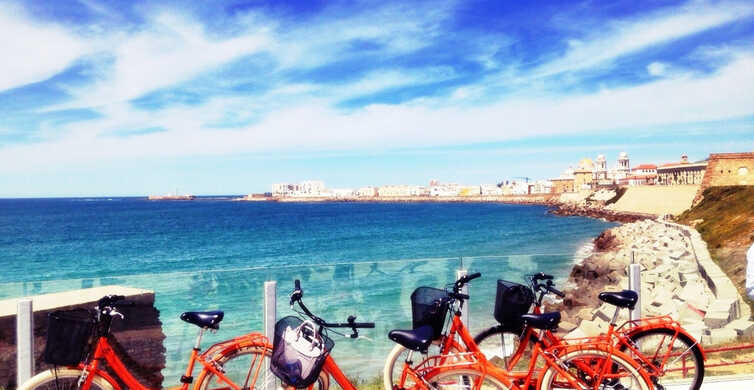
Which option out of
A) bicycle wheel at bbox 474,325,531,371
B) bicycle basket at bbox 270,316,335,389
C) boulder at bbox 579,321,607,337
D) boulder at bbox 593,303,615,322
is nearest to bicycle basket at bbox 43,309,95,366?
bicycle basket at bbox 270,316,335,389

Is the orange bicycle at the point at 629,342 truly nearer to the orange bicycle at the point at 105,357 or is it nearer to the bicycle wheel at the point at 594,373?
the bicycle wheel at the point at 594,373

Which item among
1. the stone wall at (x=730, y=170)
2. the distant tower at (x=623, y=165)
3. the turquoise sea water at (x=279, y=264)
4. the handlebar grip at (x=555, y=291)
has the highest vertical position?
the distant tower at (x=623, y=165)

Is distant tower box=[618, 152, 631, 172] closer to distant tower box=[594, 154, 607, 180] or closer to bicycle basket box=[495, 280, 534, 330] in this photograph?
distant tower box=[594, 154, 607, 180]

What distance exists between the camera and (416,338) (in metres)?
3.22

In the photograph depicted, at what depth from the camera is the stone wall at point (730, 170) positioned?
46.0 m

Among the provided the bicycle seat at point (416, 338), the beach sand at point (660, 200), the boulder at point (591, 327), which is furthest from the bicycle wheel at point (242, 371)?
the beach sand at point (660, 200)

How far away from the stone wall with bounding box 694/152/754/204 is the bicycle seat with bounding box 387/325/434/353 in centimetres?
5082

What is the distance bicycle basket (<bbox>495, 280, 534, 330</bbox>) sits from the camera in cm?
389

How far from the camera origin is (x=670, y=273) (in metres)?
7.64

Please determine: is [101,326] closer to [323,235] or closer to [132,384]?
[132,384]

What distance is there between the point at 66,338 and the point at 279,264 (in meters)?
33.0

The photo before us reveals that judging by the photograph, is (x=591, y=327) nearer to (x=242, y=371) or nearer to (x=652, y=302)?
(x=652, y=302)

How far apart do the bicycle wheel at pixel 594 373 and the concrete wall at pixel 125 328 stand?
2865 mm

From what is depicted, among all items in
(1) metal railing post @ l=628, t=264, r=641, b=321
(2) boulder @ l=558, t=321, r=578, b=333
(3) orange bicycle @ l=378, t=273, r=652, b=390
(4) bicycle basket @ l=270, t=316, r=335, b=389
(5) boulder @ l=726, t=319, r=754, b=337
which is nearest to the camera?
(4) bicycle basket @ l=270, t=316, r=335, b=389
